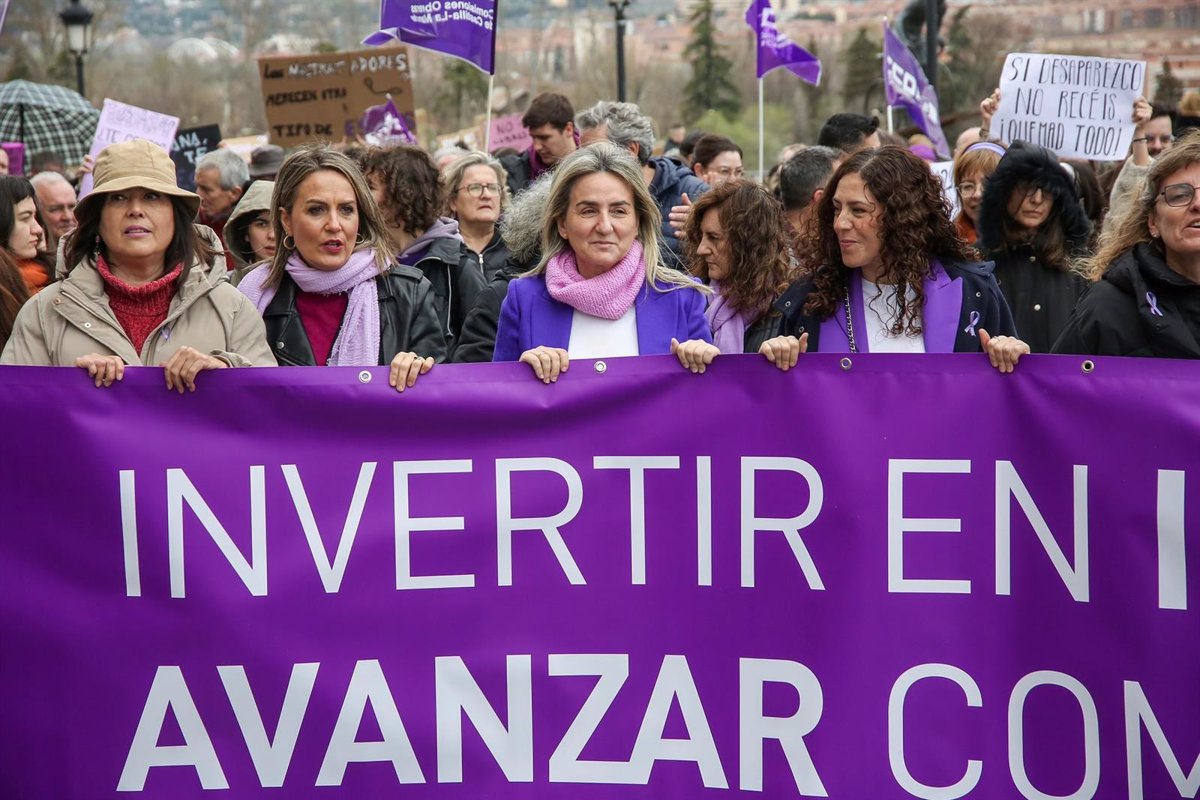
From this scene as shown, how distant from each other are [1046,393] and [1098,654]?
Result: 2.04 ft

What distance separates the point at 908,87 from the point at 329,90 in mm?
5032

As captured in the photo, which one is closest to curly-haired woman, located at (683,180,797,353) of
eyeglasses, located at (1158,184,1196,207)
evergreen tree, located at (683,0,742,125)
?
eyeglasses, located at (1158,184,1196,207)

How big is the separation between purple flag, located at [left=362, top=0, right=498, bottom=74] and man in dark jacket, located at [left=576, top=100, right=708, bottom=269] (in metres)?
2.33

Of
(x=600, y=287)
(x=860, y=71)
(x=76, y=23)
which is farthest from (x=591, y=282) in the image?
(x=860, y=71)

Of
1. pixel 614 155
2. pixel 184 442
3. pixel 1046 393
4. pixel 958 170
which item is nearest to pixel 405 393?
pixel 184 442

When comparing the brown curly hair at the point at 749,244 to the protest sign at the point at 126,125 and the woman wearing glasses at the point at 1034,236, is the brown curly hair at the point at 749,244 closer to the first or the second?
the woman wearing glasses at the point at 1034,236

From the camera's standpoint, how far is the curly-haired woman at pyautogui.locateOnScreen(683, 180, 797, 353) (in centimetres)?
530

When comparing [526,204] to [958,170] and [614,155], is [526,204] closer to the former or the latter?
[614,155]

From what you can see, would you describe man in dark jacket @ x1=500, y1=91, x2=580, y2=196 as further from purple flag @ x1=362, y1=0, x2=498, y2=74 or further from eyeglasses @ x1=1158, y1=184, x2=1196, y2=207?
eyeglasses @ x1=1158, y1=184, x2=1196, y2=207

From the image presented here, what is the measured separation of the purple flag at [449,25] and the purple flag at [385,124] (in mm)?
1761

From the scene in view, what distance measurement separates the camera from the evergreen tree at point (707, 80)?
263ft

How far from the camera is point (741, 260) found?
17.5 feet

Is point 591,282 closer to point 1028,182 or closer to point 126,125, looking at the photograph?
point 1028,182

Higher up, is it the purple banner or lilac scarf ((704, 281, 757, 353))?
lilac scarf ((704, 281, 757, 353))
